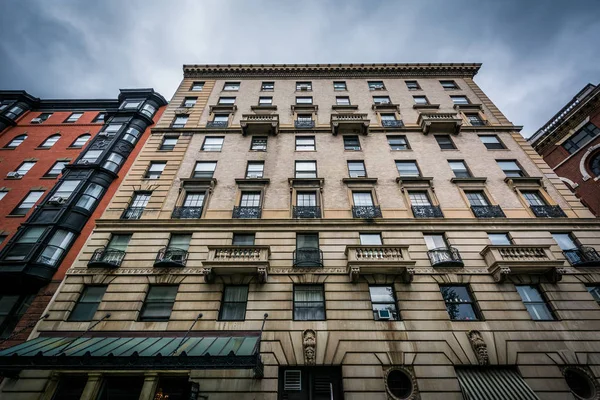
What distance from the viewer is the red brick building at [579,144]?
2569 cm

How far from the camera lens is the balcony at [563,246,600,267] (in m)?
14.4

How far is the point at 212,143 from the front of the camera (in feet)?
74.9

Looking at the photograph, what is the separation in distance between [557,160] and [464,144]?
54.5 feet

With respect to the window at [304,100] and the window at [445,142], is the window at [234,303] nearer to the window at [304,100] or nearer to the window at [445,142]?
the window at [445,142]

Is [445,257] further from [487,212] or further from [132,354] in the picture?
[132,354]

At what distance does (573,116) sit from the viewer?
28062 mm

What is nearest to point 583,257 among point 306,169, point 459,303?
point 459,303

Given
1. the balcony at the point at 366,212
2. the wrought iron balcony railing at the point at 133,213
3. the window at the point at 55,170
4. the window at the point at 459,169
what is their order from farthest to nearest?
the window at the point at 55,170, the window at the point at 459,169, the wrought iron balcony railing at the point at 133,213, the balcony at the point at 366,212

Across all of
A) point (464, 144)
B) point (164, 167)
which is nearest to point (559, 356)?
point (464, 144)

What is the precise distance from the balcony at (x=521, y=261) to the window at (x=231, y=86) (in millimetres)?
27459

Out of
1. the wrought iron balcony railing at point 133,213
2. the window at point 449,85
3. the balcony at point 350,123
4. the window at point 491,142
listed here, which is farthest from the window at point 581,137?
Result: the wrought iron balcony railing at point 133,213

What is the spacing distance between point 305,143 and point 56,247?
62.6ft

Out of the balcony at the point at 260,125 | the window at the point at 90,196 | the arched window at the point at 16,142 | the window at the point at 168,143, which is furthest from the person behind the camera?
the arched window at the point at 16,142

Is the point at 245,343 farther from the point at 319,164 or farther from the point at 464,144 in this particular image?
the point at 464,144
